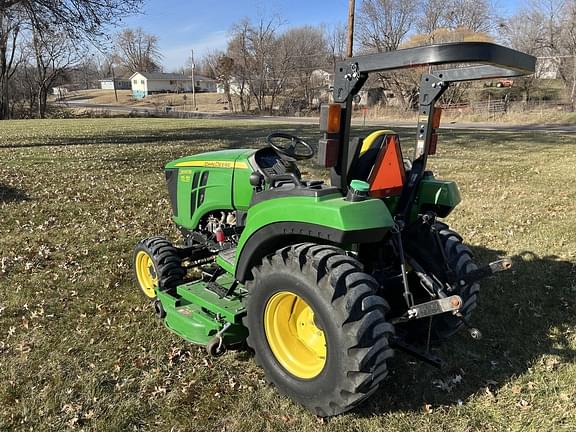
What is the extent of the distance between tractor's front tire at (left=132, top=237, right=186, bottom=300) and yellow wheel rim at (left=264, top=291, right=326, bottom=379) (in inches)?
57.0

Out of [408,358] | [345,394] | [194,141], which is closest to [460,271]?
[408,358]

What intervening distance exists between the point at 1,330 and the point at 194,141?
46.9ft

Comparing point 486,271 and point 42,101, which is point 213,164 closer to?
point 486,271

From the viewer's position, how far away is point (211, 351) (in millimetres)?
3303

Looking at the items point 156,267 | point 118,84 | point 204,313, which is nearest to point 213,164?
point 156,267

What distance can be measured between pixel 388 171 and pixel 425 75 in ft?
2.64

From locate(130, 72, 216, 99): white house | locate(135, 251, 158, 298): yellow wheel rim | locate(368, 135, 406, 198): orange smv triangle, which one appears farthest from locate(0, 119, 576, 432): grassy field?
locate(130, 72, 216, 99): white house

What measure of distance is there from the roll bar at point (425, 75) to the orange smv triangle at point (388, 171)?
17 cm

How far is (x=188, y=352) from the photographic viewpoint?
367 centimetres

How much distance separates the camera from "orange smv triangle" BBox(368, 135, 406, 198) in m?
2.99

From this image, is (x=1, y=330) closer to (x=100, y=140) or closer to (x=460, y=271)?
(x=460, y=271)

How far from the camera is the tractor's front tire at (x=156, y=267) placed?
164 inches

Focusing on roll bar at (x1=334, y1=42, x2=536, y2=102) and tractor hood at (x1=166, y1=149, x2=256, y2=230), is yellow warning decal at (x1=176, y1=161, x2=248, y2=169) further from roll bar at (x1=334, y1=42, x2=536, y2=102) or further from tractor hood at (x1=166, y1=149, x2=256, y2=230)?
roll bar at (x1=334, y1=42, x2=536, y2=102)

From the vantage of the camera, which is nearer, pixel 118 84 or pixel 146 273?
pixel 146 273
